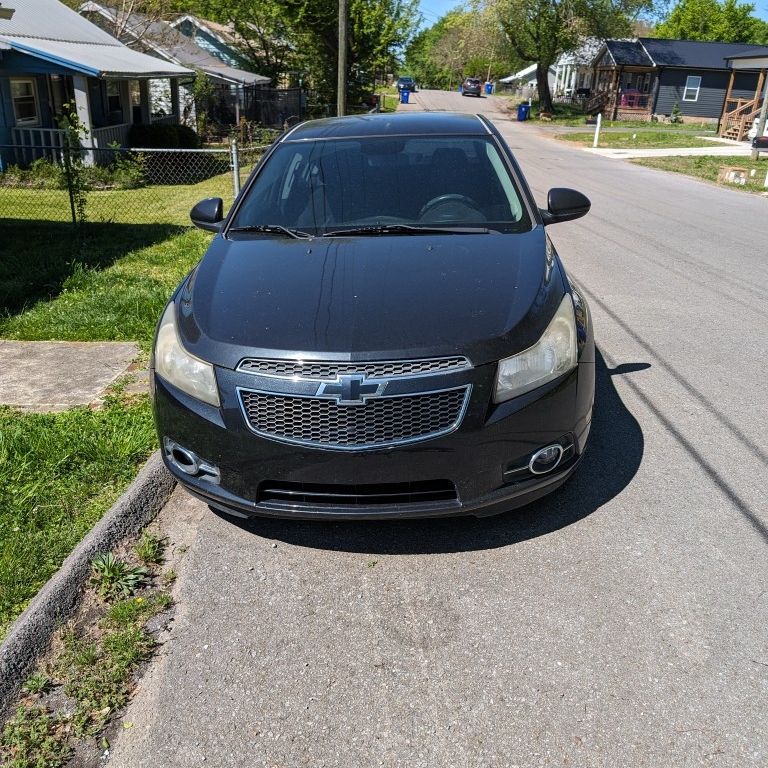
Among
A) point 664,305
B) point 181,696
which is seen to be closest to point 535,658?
point 181,696

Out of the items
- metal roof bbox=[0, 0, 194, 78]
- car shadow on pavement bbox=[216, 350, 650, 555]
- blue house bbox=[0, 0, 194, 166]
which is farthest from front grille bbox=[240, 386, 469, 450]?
metal roof bbox=[0, 0, 194, 78]

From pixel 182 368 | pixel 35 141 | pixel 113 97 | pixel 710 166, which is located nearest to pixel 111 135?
pixel 35 141

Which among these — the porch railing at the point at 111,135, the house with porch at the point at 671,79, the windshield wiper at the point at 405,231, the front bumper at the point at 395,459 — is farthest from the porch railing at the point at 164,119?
the house with porch at the point at 671,79

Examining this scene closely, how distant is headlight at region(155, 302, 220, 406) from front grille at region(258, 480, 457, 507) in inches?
17.9

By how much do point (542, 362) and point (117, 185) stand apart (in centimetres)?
1495

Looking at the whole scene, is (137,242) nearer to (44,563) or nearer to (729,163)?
(44,563)

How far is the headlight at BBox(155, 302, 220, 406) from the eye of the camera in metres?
3.01

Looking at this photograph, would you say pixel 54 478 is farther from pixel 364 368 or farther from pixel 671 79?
pixel 671 79

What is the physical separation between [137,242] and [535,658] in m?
8.32

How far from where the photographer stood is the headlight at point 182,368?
3010mm

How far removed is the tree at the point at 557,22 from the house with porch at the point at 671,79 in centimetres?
160

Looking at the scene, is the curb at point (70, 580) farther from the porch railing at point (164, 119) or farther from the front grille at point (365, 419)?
the porch railing at point (164, 119)

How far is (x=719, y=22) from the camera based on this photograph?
2958 inches

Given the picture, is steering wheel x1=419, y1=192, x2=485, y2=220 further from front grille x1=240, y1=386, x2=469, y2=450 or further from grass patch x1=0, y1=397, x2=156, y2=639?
grass patch x1=0, y1=397, x2=156, y2=639
